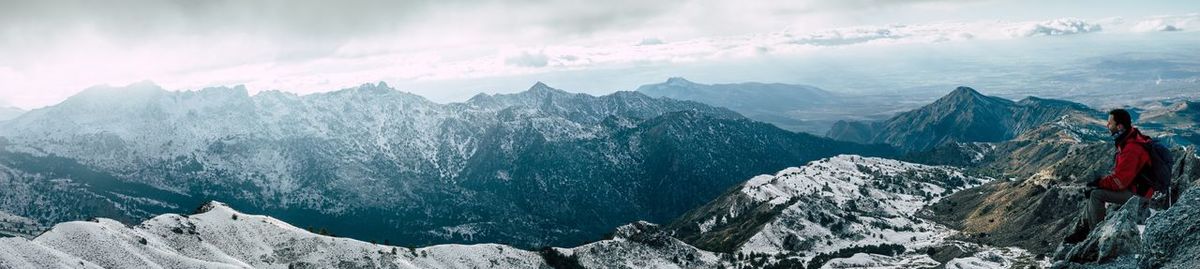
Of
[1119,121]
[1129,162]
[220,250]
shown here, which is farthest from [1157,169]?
[220,250]

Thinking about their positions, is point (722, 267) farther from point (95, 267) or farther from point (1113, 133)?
point (1113, 133)

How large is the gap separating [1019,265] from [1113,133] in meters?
149

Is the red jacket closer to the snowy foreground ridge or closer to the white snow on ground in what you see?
the white snow on ground

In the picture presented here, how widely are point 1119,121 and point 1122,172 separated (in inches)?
82.8

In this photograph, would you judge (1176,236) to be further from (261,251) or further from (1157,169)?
(261,251)

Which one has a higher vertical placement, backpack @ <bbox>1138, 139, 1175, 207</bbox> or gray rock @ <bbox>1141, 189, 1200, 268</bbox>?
backpack @ <bbox>1138, 139, 1175, 207</bbox>

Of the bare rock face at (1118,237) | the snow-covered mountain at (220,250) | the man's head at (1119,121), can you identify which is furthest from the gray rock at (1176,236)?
the snow-covered mountain at (220,250)

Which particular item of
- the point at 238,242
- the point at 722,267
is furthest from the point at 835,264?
the point at 238,242

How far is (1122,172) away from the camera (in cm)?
2823

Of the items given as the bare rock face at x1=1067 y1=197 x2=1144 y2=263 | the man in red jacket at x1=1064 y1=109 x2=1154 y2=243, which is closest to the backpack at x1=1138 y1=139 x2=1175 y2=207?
the man in red jacket at x1=1064 y1=109 x2=1154 y2=243

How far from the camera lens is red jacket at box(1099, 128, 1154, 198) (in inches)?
1067

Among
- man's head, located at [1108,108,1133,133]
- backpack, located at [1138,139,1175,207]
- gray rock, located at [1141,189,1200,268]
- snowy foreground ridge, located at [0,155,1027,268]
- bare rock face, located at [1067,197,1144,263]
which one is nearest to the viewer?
gray rock, located at [1141,189,1200,268]

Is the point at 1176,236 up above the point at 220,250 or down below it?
above

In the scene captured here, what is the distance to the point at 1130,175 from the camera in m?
27.9
